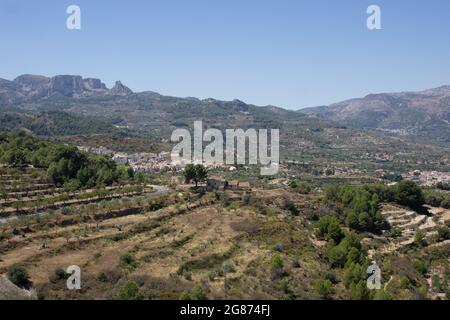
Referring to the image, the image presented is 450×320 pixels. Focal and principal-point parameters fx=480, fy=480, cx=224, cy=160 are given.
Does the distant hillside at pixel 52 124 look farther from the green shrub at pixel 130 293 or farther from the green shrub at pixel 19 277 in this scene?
the green shrub at pixel 130 293

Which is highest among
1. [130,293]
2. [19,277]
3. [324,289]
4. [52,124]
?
[52,124]

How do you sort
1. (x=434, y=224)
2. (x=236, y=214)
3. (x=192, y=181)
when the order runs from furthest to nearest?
(x=192, y=181) < (x=434, y=224) < (x=236, y=214)

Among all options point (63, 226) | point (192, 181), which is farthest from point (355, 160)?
point (63, 226)

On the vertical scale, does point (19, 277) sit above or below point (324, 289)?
above

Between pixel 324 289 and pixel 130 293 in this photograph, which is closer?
pixel 130 293

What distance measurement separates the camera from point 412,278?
36.2 meters

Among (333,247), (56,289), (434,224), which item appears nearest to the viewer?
(56,289)

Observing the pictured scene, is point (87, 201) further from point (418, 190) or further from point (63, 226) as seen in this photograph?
point (418, 190)

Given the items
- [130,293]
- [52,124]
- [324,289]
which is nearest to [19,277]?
[130,293]

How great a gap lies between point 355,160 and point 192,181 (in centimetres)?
12967

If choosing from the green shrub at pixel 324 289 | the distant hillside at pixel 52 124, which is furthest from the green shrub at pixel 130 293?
the distant hillside at pixel 52 124

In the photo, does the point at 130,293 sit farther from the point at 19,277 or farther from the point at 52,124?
the point at 52,124

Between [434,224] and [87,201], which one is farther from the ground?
[87,201]

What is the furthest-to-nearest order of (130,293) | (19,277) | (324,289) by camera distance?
(324,289) → (19,277) → (130,293)
